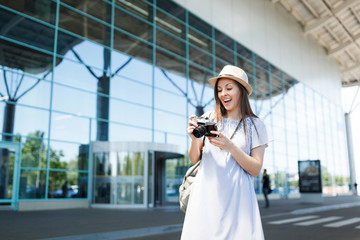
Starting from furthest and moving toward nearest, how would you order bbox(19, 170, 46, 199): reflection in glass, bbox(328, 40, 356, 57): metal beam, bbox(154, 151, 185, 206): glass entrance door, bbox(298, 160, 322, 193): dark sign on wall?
bbox(328, 40, 356, 57): metal beam < bbox(298, 160, 322, 193): dark sign on wall < bbox(154, 151, 185, 206): glass entrance door < bbox(19, 170, 46, 199): reflection in glass

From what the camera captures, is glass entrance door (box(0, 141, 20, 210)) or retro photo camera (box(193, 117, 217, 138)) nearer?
retro photo camera (box(193, 117, 217, 138))

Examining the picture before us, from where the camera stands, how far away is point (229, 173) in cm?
183

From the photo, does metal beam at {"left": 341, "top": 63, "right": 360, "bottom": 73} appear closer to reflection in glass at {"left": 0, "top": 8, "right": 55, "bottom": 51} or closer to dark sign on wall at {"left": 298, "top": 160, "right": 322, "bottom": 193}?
dark sign on wall at {"left": 298, "top": 160, "right": 322, "bottom": 193}

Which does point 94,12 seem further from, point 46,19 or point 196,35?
point 196,35

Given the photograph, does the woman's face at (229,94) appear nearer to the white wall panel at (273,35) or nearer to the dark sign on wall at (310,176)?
the dark sign on wall at (310,176)

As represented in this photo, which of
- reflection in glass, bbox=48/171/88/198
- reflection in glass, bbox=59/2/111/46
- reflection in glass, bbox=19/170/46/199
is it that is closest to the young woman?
reflection in glass, bbox=19/170/46/199

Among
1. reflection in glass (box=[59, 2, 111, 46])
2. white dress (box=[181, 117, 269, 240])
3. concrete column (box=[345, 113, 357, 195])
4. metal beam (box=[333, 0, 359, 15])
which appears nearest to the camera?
white dress (box=[181, 117, 269, 240])

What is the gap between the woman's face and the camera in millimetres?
1983

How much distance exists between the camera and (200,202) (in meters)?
1.82

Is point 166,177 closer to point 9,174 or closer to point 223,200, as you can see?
point 9,174

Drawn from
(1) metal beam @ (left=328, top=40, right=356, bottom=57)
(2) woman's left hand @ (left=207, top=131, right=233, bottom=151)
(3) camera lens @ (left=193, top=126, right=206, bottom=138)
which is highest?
(1) metal beam @ (left=328, top=40, right=356, bottom=57)

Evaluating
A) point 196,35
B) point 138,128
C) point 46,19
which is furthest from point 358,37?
point 46,19

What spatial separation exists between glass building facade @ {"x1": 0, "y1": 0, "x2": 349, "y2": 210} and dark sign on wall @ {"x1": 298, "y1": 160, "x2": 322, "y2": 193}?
20.7 feet

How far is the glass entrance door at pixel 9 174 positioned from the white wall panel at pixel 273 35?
12.1 metres
